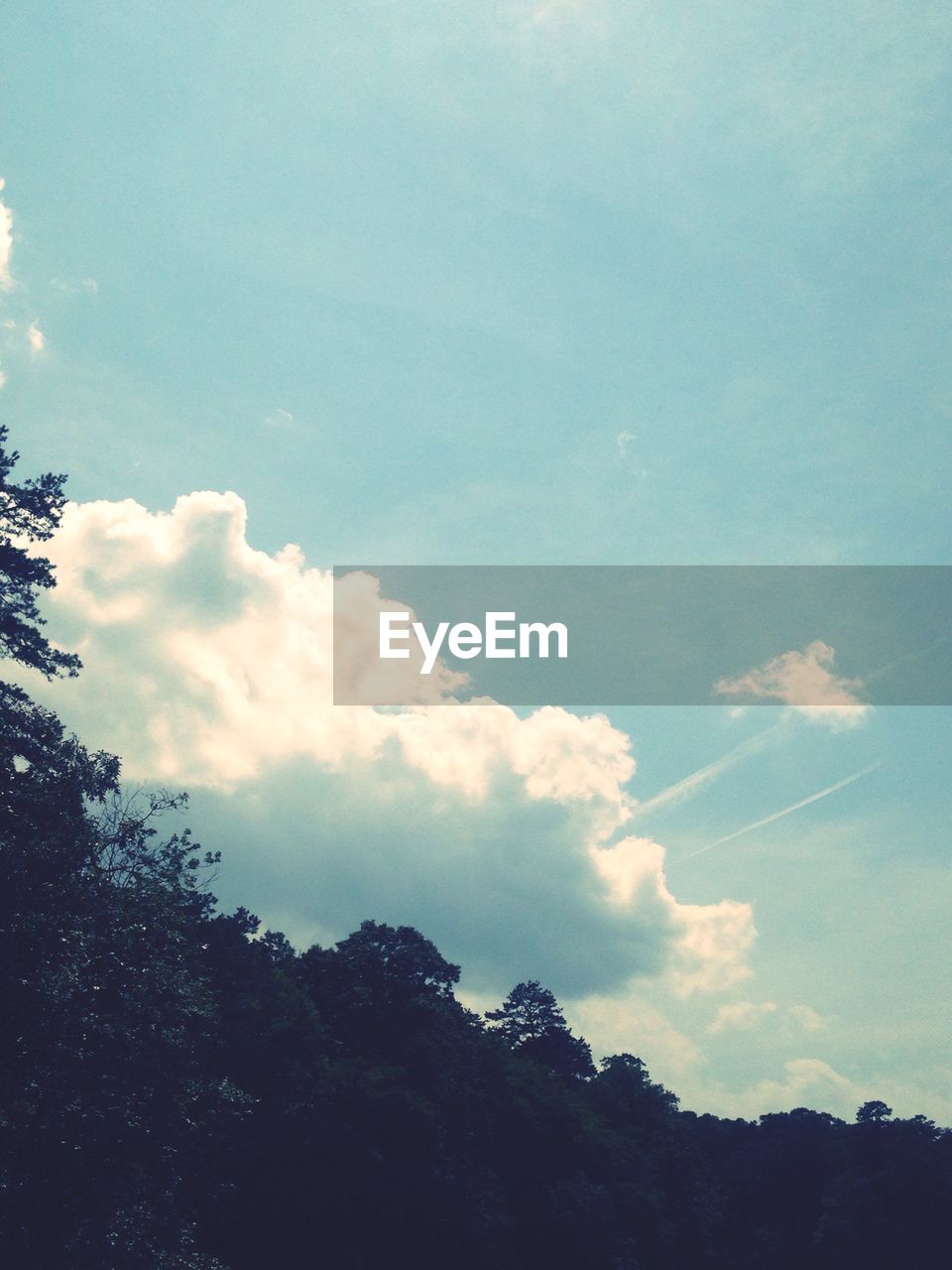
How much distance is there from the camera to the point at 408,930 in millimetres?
71938

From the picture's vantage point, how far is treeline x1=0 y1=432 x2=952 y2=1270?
1067 inches

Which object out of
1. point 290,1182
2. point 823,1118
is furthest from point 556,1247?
point 823,1118

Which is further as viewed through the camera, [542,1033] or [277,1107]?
[542,1033]

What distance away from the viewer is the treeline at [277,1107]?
1067 inches

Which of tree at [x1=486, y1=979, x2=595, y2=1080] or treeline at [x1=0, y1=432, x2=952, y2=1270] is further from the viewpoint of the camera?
tree at [x1=486, y1=979, x2=595, y2=1080]

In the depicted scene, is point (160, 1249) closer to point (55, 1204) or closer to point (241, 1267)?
point (55, 1204)

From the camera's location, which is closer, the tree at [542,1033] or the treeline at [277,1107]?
the treeline at [277,1107]

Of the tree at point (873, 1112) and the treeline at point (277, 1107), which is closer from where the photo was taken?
the treeline at point (277, 1107)

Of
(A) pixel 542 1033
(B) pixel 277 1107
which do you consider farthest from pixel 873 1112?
(B) pixel 277 1107

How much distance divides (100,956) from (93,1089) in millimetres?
3816

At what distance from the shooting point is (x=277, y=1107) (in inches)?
1930

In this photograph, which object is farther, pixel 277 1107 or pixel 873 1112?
pixel 873 1112

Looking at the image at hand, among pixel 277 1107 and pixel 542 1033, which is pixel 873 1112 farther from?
pixel 277 1107

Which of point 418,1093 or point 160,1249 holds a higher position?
point 418,1093
